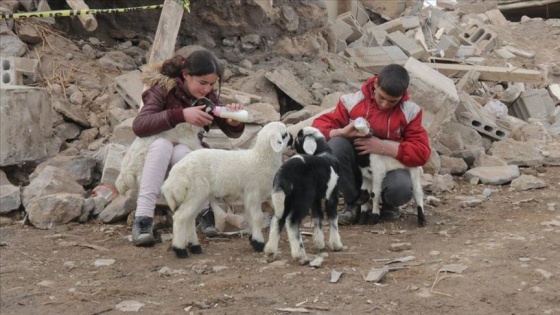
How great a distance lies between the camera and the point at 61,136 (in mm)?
7738

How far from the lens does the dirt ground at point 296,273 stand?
443 cm

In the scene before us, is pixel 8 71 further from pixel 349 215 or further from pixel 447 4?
pixel 447 4

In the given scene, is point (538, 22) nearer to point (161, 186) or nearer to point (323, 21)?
point (323, 21)

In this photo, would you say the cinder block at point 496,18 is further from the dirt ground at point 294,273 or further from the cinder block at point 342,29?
the dirt ground at point 294,273

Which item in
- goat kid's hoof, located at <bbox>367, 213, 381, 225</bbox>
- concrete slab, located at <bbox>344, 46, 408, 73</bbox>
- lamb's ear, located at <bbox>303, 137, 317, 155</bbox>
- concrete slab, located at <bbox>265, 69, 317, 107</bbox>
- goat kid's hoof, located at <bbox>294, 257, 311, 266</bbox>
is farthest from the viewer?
concrete slab, located at <bbox>344, 46, 408, 73</bbox>

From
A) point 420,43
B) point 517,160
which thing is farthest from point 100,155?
point 420,43

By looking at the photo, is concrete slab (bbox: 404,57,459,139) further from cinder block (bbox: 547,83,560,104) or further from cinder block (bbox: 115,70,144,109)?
cinder block (bbox: 547,83,560,104)

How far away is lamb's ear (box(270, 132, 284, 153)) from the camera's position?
527 centimetres

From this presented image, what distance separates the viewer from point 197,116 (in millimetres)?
5559

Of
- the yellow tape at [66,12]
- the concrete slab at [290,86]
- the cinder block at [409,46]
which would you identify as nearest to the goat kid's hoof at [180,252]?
the yellow tape at [66,12]

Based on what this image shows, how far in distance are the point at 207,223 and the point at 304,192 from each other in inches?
52.1

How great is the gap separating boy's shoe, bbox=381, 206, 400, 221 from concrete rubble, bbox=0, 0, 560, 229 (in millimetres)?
1061

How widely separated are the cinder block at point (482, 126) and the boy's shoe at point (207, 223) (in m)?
4.54

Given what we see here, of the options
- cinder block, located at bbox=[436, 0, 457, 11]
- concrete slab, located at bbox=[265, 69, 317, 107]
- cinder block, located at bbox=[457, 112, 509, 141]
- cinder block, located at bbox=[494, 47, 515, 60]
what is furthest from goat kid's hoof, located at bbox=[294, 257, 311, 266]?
cinder block, located at bbox=[436, 0, 457, 11]
